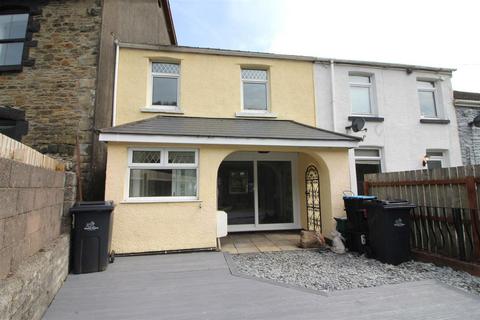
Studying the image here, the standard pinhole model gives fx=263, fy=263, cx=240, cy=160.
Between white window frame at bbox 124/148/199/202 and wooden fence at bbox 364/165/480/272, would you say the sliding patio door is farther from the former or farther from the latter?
wooden fence at bbox 364/165/480/272

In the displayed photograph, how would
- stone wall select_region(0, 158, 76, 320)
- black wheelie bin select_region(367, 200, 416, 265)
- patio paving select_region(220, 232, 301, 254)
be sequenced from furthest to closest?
patio paving select_region(220, 232, 301, 254), black wheelie bin select_region(367, 200, 416, 265), stone wall select_region(0, 158, 76, 320)

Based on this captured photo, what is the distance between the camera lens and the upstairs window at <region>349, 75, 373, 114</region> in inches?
368

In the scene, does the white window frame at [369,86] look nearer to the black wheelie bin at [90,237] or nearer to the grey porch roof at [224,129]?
the grey porch roof at [224,129]

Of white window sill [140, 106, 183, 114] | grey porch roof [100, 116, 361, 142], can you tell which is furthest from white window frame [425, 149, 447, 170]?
white window sill [140, 106, 183, 114]

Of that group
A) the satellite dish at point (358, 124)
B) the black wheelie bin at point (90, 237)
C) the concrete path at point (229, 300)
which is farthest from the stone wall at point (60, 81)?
the satellite dish at point (358, 124)

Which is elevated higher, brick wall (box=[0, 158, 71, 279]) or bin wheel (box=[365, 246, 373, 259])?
brick wall (box=[0, 158, 71, 279])

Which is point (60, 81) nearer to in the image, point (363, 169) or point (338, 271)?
point (338, 271)

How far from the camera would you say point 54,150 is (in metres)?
6.77

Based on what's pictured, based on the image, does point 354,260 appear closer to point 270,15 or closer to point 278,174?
point 278,174

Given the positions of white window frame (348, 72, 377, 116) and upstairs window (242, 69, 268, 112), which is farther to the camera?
white window frame (348, 72, 377, 116)

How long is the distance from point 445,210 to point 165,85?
7.82 m

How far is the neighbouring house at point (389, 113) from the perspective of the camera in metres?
8.94

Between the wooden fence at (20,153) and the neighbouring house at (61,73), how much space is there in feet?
10.6

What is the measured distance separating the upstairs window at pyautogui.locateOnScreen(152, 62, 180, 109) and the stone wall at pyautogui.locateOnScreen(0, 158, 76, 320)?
4.40 metres
